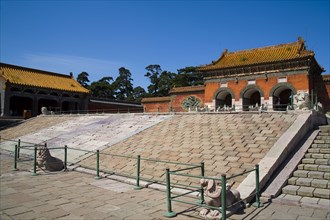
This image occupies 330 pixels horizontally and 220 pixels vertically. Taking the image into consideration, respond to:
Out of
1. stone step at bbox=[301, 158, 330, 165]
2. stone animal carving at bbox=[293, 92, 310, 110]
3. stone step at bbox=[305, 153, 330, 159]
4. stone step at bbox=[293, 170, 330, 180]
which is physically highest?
stone animal carving at bbox=[293, 92, 310, 110]

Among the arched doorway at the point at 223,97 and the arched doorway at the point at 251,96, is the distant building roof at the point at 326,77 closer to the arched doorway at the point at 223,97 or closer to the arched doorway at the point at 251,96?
the arched doorway at the point at 251,96

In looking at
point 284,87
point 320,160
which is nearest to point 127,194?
point 320,160

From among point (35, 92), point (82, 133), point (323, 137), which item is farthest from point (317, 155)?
point (35, 92)

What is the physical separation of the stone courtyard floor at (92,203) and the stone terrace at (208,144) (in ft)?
4.38

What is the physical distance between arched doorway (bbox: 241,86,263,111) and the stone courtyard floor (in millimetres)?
16806

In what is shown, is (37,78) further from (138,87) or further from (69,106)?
(138,87)

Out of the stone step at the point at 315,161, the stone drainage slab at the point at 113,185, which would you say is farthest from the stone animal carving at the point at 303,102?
the stone drainage slab at the point at 113,185

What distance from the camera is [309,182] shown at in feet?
19.7

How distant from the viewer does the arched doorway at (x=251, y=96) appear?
21.4 metres

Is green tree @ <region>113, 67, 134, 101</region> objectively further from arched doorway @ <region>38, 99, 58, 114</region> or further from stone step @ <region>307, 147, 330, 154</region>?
stone step @ <region>307, 147, 330, 154</region>

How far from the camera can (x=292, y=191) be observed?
19.0 ft

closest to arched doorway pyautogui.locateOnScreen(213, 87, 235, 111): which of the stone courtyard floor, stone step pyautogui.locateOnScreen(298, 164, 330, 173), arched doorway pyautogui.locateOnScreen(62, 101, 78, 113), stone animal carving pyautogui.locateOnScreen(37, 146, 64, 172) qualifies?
stone step pyautogui.locateOnScreen(298, 164, 330, 173)

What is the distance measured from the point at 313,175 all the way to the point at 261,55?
57.2 feet

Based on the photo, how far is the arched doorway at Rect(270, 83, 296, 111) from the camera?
19.9 metres
